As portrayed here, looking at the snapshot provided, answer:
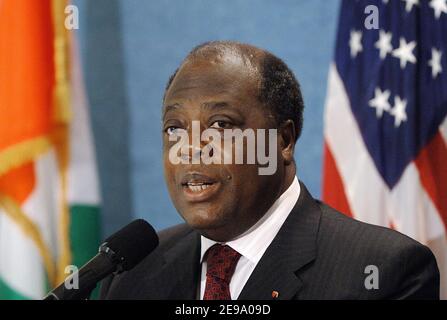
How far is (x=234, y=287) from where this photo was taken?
140 cm

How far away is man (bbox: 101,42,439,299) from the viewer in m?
1.31

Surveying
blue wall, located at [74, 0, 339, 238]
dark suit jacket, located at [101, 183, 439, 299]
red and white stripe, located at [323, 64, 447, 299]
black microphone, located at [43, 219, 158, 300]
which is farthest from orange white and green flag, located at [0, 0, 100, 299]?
black microphone, located at [43, 219, 158, 300]

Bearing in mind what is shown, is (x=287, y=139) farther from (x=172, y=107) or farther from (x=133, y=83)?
(x=133, y=83)

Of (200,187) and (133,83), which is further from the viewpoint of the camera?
(133,83)

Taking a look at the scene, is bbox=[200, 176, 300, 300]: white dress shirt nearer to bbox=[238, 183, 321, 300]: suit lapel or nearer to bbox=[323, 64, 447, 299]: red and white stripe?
bbox=[238, 183, 321, 300]: suit lapel

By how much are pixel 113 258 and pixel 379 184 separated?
1368 millimetres

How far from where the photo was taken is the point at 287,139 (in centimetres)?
144

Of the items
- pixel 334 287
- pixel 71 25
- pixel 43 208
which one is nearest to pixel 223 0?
pixel 71 25

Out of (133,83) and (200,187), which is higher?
(133,83)

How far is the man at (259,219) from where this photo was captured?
4.31ft

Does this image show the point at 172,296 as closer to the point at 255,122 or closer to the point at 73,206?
the point at 255,122

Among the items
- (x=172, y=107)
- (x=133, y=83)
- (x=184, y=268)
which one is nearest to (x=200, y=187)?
(x=172, y=107)

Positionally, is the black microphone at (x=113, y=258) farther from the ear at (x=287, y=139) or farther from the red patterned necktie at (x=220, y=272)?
the ear at (x=287, y=139)

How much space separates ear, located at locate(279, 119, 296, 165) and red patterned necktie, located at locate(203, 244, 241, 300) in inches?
8.1
